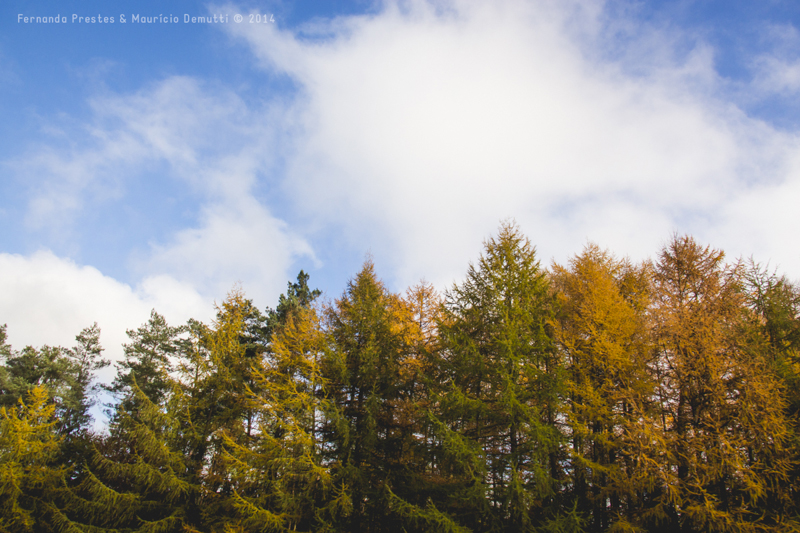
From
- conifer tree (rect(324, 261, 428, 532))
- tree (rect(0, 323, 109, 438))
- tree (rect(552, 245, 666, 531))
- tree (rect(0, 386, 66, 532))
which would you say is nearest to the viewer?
tree (rect(552, 245, 666, 531))

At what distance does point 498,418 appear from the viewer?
34.0ft

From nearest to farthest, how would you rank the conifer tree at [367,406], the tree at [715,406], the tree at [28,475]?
the tree at [715,406], the conifer tree at [367,406], the tree at [28,475]

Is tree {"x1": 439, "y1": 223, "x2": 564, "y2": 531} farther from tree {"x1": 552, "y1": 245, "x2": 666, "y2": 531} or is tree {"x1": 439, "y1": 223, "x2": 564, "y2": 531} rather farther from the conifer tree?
the conifer tree

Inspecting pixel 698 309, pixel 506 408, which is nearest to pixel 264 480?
pixel 506 408

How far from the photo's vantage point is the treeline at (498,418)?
9492mm

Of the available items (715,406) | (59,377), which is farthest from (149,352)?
(715,406)

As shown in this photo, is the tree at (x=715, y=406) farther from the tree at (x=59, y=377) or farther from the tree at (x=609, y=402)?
the tree at (x=59, y=377)

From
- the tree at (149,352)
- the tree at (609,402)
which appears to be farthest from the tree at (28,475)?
the tree at (609,402)

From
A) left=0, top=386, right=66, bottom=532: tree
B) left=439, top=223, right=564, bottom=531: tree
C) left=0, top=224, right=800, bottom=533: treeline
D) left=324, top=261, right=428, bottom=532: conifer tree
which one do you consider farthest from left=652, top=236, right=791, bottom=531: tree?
left=0, top=386, right=66, bottom=532: tree

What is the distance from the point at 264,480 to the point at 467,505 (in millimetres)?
6424

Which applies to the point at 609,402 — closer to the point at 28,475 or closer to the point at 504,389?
the point at 504,389

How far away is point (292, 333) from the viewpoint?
46.2ft

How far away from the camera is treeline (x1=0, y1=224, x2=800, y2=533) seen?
9.49m

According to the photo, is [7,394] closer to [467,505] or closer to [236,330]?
[236,330]
